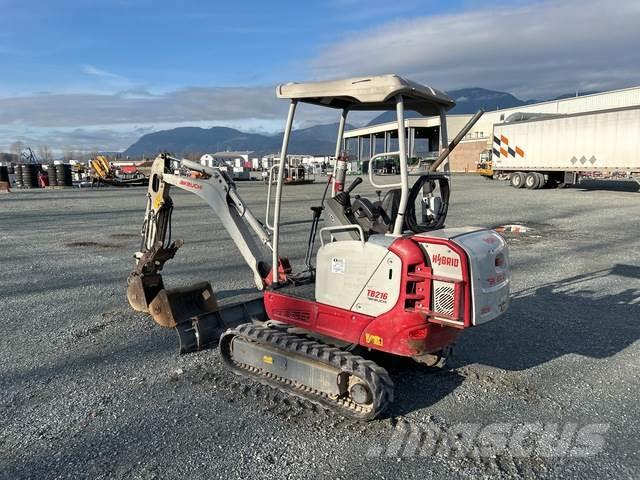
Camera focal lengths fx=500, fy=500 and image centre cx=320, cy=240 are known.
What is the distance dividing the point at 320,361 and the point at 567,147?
26743 millimetres

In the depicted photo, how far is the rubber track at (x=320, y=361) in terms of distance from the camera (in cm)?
386

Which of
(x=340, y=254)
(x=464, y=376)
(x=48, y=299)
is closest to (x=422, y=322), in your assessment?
(x=340, y=254)

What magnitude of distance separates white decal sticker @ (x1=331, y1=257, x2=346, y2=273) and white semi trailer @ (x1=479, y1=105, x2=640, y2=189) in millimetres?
24383

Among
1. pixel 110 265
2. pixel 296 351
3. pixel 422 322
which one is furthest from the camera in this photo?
pixel 110 265

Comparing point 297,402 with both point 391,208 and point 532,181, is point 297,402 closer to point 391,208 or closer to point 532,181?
point 391,208

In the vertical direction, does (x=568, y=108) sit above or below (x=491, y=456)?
above

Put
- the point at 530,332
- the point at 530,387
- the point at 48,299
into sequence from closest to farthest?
the point at 530,387, the point at 530,332, the point at 48,299

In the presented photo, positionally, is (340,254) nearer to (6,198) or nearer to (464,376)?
(464,376)

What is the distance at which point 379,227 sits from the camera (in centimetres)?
439

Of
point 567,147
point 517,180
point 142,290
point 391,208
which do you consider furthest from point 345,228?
point 517,180

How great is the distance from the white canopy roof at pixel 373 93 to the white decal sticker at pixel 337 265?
1357mm

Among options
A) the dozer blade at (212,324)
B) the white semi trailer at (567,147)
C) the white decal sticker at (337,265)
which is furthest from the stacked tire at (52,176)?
the white decal sticker at (337,265)

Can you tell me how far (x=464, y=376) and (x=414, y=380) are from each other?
1.69ft

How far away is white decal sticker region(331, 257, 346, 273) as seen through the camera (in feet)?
14.2
